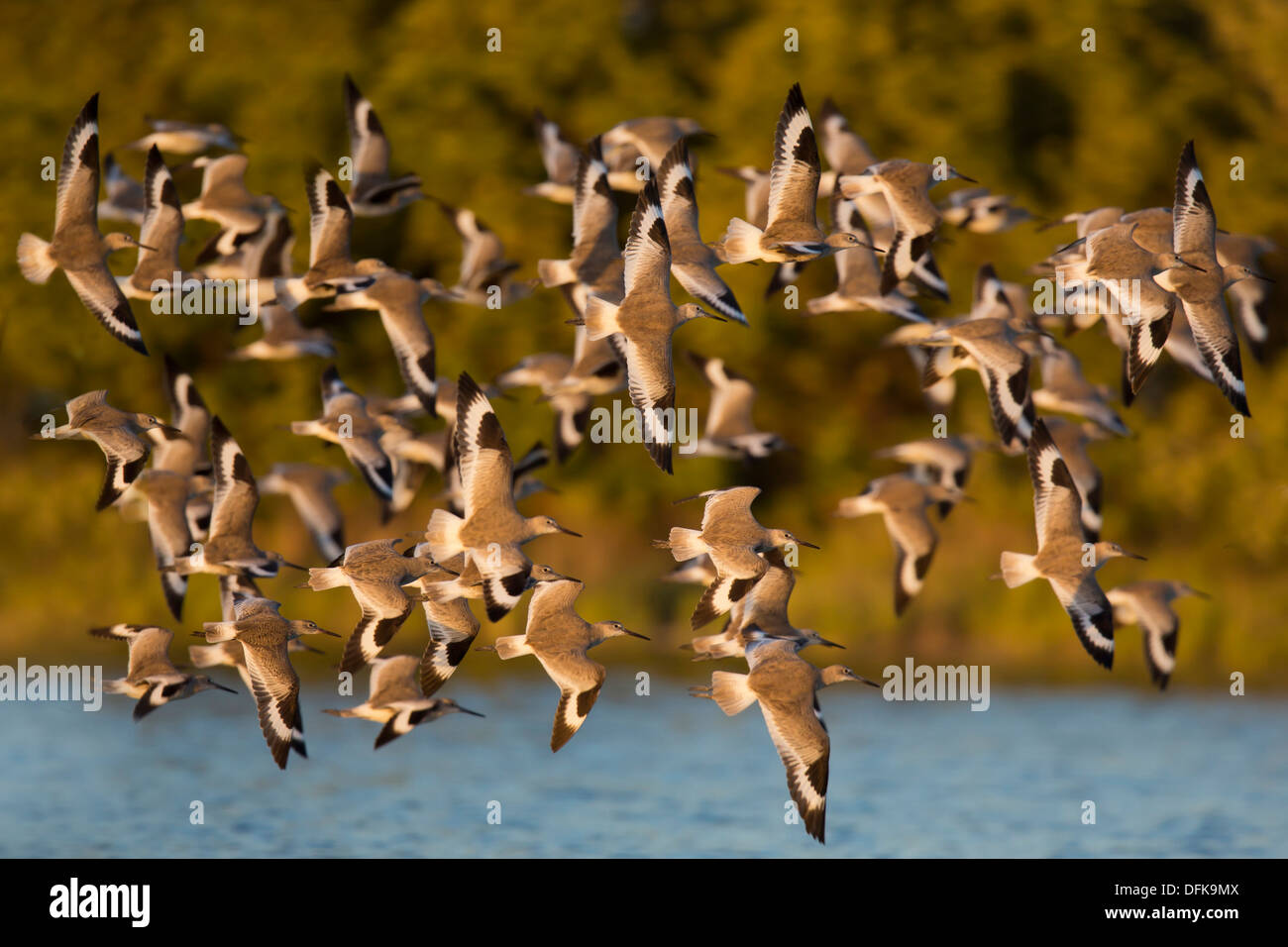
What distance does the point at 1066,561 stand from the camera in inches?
430

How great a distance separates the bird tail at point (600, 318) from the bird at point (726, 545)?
94 centimetres

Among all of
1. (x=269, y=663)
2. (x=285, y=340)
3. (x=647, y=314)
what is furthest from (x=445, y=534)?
(x=285, y=340)

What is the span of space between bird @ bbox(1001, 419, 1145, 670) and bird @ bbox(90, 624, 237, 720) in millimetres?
4314

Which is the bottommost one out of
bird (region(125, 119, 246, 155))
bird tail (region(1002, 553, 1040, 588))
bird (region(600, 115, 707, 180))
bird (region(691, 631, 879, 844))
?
bird (region(691, 631, 879, 844))

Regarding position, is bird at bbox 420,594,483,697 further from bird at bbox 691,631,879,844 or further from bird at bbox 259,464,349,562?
bird at bbox 259,464,349,562

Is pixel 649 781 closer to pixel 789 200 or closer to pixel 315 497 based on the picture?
pixel 315 497

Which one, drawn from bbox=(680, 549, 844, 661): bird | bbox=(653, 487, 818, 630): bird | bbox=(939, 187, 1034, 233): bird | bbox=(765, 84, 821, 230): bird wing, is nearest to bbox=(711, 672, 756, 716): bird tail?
bbox=(653, 487, 818, 630): bird

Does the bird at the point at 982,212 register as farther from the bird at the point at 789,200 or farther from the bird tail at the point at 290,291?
the bird tail at the point at 290,291

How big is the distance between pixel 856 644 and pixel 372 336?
25.5ft

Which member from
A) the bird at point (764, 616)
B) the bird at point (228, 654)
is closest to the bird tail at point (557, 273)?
the bird at point (764, 616)

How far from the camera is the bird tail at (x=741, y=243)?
34.9 feet

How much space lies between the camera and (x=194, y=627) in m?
20.4

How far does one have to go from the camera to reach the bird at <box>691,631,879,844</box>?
10172 mm

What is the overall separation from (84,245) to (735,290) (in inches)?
439
